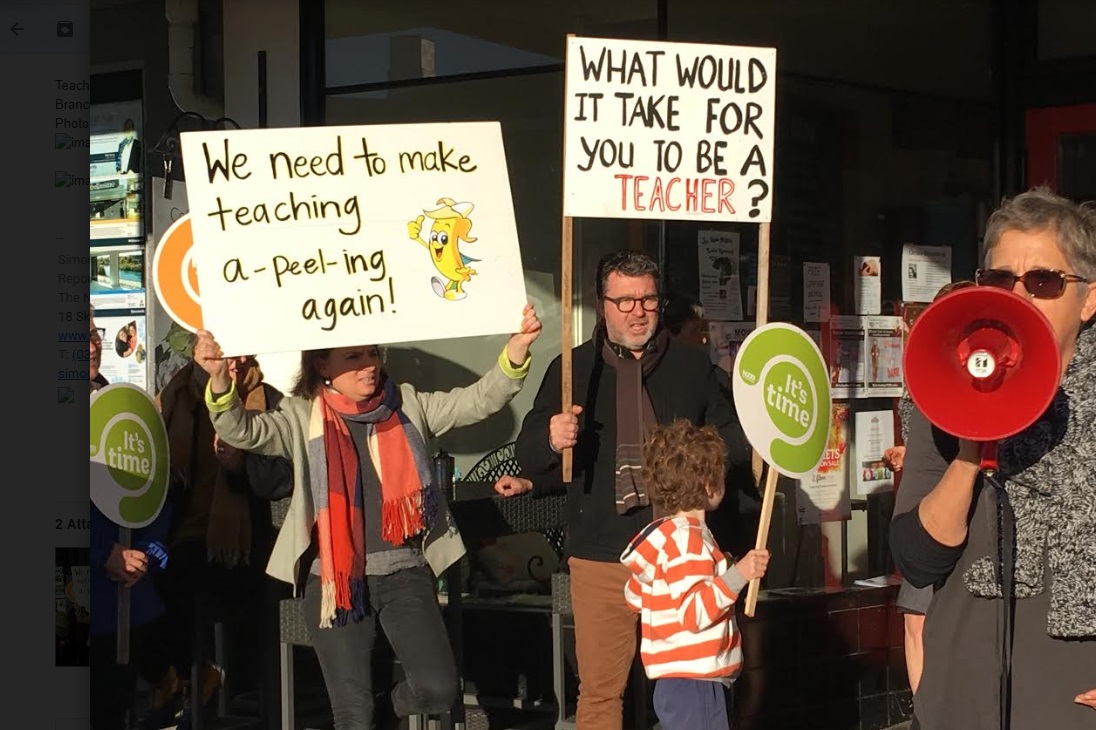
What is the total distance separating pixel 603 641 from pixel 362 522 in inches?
36.7

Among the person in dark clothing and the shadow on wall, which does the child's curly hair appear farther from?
the shadow on wall

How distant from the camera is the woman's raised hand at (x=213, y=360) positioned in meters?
4.89

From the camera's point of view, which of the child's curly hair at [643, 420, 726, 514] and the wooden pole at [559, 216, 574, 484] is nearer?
the child's curly hair at [643, 420, 726, 514]

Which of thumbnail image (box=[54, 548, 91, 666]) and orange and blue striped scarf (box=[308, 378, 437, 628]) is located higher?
orange and blue striped scarf (box=[308, 378, 437, 628])

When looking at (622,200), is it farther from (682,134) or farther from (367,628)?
(367,628)

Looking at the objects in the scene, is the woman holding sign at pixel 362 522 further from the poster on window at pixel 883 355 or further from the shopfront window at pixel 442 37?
the poster on window at pixel 883 355

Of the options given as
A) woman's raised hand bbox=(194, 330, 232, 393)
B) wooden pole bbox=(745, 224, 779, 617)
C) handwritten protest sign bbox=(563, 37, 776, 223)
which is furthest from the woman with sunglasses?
woman's raised hand bbox=(194, 330, 232, 393)

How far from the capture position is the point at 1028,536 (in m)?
2.93

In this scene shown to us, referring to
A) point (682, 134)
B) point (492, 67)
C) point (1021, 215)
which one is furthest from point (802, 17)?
point (1021, 215)

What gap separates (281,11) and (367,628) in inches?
146

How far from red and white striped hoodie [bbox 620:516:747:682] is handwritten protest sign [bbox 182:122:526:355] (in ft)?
3.19

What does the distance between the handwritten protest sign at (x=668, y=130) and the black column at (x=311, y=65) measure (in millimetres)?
2648

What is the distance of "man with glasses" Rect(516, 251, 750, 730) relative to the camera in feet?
17.6

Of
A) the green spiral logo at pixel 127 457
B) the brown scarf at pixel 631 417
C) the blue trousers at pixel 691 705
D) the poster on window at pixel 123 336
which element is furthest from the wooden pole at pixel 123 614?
the blue trousers at pixel 691 705
